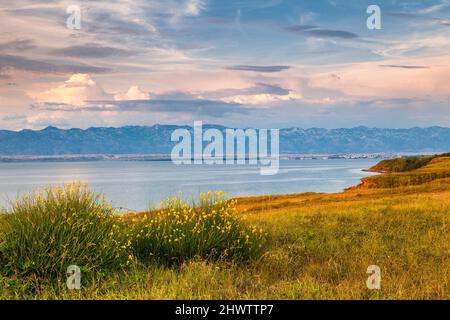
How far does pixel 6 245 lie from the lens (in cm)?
1362

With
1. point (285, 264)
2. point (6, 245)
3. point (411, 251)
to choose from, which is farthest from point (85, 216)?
point (411, 251)

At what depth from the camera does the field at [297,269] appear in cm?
1187

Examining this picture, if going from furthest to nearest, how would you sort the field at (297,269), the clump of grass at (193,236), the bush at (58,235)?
the clump of grass at (193,236) → the bush at (58,235) → the field at (297,269)

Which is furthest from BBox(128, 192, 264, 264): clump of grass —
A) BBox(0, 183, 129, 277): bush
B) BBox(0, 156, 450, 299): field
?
BBox(0, 183, 129, 277): bush

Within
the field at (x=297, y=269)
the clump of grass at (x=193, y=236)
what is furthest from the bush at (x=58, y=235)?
the clump of grass at (x=193, y=236)

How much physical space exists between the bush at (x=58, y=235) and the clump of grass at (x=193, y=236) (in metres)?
1.29

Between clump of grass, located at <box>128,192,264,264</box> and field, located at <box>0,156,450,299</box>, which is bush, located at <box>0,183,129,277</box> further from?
clump of grass, located at <box>128,192,264,264</box>

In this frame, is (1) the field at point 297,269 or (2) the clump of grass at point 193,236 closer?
(1) the field at point 297,269

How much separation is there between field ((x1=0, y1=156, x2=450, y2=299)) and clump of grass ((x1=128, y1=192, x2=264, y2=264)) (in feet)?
0.30

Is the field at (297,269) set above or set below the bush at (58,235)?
below

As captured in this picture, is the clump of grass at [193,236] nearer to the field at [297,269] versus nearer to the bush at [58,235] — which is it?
the field at [297,269]

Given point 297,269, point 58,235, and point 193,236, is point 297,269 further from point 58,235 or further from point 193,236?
point 58,235

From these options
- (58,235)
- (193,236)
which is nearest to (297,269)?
(193,236)
